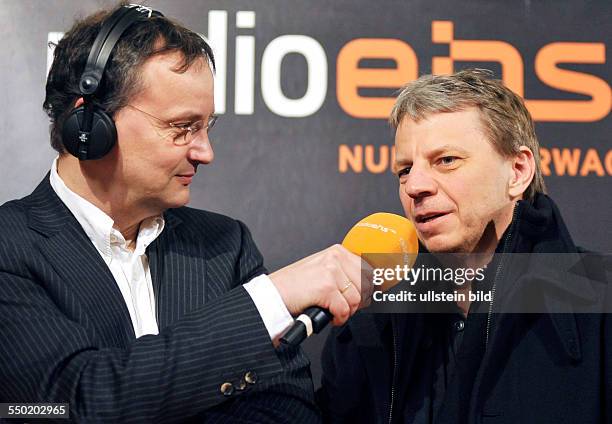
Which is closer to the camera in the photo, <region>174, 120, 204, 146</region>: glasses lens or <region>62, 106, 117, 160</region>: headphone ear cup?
<region>62, 106, 117, 160</region>: headphone ear cup

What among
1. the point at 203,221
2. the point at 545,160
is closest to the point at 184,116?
the point at 203,221

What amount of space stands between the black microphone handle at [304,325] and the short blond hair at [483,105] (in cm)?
69

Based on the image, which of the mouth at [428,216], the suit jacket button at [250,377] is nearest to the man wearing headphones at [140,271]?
the suit jacket button at [250,377]

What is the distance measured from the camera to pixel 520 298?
67.8 inches

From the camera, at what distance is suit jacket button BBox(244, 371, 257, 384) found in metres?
1.37

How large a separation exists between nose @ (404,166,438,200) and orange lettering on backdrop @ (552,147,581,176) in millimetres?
560

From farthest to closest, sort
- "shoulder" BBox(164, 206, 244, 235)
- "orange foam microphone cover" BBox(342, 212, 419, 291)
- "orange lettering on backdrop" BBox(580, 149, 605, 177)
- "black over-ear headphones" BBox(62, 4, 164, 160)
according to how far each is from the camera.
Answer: "orange lettering on backdrop" BBox(580, 149, 605, 177) → "shoulder" BBox(164, 206, 244, 235) → "black over-ear headphones" BBox(62, 4, 164, 160) → "orange foam microphone cover" BBox(342, 212, 419, 291)

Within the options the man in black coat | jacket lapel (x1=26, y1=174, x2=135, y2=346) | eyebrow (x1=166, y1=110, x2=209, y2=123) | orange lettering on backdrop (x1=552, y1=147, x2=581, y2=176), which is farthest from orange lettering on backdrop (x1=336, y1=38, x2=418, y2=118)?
jacket lapel (x1=26, y1=174, x2=135, y2=346)

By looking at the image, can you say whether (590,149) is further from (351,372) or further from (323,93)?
(351,372)

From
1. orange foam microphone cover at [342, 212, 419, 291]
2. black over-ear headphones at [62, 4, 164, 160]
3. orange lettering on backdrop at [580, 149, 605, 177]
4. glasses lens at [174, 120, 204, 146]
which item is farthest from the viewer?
orange lettering on backdrop at [580, 149, 605, 177]

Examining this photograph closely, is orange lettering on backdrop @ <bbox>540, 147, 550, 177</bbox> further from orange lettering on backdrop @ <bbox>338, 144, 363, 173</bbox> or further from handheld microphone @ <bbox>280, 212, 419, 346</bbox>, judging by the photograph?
handheld microphone @ <bbox>280, 212, 419, 346</bbox>

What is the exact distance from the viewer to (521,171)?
1909 mm

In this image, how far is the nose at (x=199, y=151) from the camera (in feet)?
5.70

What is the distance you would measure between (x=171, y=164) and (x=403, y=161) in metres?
0.57
